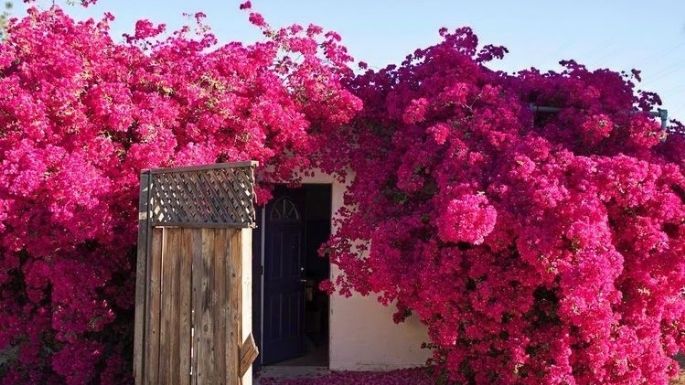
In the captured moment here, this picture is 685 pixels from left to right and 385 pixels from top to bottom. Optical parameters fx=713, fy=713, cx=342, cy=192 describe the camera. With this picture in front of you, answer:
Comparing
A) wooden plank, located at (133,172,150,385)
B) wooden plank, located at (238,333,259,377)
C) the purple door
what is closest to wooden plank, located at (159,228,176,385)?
wooden plank, located at (133,172,150,385)

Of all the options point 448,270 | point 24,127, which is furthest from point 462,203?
point 24,127

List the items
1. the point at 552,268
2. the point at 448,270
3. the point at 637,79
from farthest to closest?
the point at 637,79 < the point at 448,270 < the point at 552,268

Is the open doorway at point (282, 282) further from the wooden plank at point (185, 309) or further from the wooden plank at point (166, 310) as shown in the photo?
the wooden plank at point (185, 309)

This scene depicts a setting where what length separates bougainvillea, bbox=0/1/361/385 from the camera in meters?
6.06

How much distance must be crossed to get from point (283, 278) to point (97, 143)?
306 centimetres

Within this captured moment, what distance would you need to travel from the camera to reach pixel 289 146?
7531 millimetres

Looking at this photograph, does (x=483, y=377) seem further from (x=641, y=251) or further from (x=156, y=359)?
(x=156, y=359)

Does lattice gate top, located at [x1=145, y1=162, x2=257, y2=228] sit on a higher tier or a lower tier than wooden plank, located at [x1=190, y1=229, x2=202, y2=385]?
higher

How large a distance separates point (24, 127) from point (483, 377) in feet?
15.1

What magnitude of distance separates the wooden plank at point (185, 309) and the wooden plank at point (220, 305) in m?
0.39

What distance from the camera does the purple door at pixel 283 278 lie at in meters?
8.37

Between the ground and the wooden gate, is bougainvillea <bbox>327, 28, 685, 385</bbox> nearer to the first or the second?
the ground

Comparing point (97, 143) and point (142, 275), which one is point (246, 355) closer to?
point (142, 275)

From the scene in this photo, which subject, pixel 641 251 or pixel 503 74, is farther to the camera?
pixel 503 74
